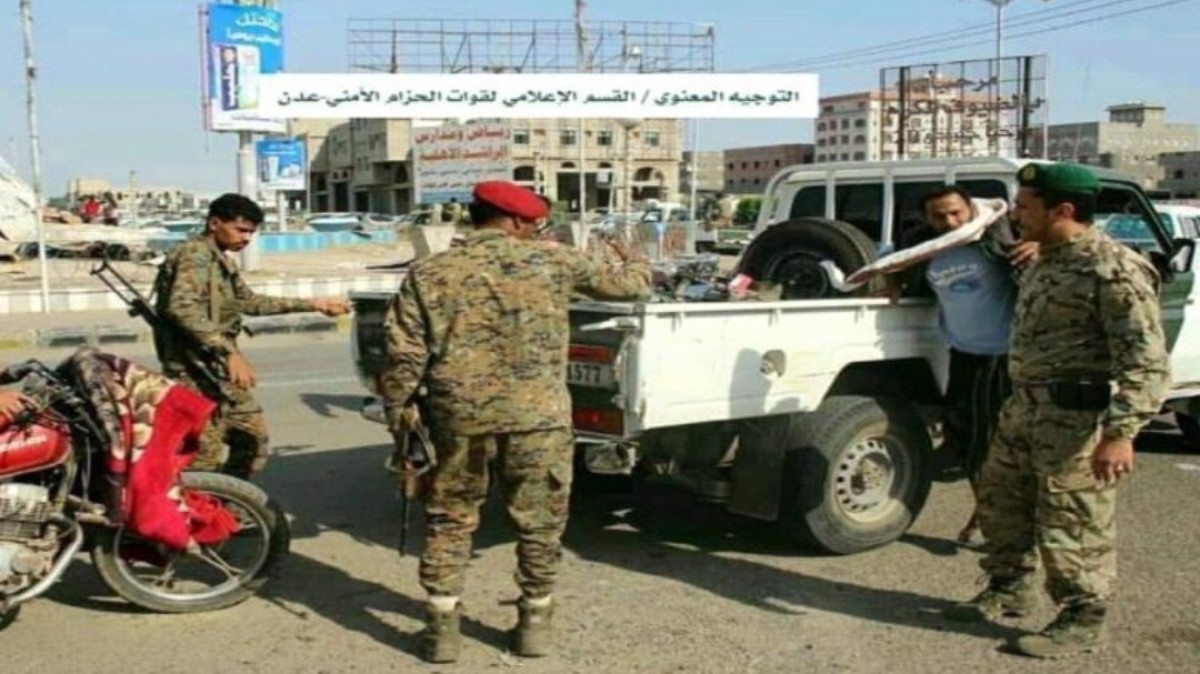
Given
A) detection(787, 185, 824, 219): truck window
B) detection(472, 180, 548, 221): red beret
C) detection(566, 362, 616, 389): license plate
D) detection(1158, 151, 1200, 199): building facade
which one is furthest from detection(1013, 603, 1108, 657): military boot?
detection(1158, 151, 1200, 199): building facade

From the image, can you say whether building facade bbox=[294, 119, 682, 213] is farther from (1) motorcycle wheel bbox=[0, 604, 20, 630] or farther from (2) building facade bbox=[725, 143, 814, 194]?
(1) motorcycle wheel bbox=[0, 604, 20, 630]

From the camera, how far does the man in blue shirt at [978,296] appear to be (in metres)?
5.07

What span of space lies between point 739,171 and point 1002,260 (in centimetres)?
13006

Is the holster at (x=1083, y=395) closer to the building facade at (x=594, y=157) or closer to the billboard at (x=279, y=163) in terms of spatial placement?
the billboard at (x=279, y=163)

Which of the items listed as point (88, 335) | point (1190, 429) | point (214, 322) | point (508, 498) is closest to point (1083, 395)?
point (508, 498)

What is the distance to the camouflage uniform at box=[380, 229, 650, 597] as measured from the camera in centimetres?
400

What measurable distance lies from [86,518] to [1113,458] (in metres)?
3.43

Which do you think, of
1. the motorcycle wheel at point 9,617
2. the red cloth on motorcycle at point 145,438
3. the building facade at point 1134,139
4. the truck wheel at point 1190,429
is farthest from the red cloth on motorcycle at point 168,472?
the building facade at point 1134,139

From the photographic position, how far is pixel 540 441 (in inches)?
159

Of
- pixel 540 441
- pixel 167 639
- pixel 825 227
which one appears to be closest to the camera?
pixel 540 441

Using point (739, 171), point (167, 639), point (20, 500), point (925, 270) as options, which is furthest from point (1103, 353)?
point (739, 171)

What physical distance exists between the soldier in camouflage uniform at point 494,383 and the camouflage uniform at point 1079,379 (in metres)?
1.40

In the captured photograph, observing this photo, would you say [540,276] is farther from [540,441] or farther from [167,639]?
[167,639]

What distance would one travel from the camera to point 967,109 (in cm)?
5581
